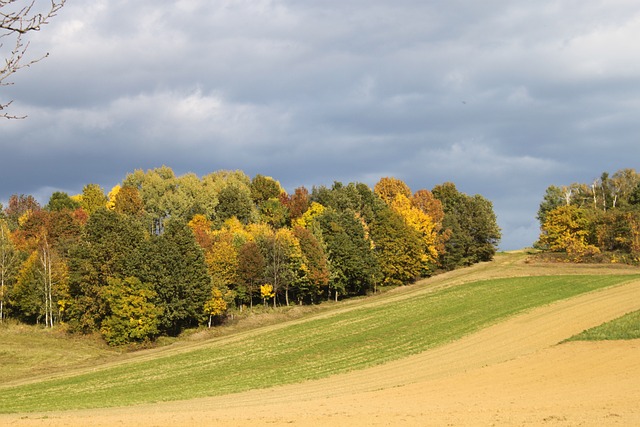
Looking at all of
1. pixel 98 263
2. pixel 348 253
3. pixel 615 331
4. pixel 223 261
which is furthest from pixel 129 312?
pixel 615 331

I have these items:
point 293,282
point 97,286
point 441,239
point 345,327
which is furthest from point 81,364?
point 441,239

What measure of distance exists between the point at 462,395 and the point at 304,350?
23162 millimetres

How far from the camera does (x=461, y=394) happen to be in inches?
1046

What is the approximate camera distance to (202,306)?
224 feet

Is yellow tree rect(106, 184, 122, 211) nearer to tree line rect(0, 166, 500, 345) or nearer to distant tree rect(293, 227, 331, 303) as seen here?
tree line rect(0, 166, 500, 345)

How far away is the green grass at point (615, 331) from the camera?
37250 millimetres

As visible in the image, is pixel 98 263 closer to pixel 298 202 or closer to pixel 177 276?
pixel 177 276

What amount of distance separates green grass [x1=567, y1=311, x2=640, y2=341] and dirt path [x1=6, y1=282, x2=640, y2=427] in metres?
1.45

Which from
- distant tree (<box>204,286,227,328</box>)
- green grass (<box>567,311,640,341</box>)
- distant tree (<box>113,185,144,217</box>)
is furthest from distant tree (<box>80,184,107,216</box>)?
green grass (<box>567,311,640,341</box>)

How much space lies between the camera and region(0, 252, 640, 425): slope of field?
826 inches

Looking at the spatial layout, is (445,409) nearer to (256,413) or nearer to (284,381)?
(256,413)

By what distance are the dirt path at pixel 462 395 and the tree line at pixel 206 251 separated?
35.0 meters

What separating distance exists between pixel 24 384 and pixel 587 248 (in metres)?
85.6

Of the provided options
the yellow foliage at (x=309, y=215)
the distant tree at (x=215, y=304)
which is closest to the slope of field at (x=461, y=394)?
the distant tree at (x=215, y=304)
